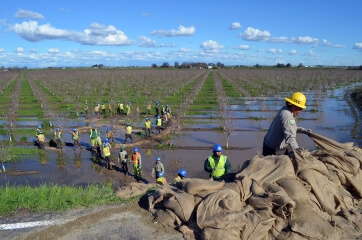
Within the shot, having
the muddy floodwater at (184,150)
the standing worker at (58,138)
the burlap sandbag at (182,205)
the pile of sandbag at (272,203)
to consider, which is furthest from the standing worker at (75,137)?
the burlap sandbag at (182,205)

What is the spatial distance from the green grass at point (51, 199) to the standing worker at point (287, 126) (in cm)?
311

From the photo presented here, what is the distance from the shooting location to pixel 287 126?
5.52 m

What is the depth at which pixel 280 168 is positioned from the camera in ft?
17.9

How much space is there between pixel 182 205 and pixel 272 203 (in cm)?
137

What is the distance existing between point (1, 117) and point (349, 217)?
28.0 m

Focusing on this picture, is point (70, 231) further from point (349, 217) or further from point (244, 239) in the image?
point (349, 217)

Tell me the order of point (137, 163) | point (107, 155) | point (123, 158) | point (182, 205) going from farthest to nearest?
point (107, 155), point (123, 158), point (137, 163), point (182, 205)

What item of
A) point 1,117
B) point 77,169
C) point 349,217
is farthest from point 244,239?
point 1,117

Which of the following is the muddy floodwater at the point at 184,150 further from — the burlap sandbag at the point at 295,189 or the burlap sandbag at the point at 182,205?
the burlap sandbag at the point at 182,205

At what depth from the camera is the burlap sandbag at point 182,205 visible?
506 centimetres

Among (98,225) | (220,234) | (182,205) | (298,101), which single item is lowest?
(98,225)

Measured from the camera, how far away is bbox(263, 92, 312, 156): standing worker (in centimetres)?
554

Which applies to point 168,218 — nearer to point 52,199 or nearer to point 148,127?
point 52,199

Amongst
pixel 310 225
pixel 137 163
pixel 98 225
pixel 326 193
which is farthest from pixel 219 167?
pixel 137 163
